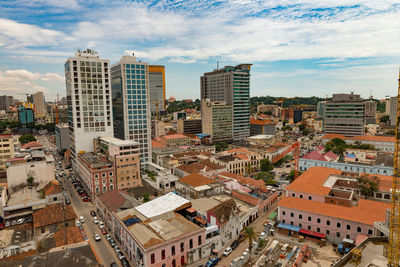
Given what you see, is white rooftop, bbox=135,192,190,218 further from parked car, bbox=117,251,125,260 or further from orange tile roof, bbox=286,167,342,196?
orange tile roof, bbox=286,167,342,196

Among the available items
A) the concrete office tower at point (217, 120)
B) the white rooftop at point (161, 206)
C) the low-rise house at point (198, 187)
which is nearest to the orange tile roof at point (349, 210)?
the low-rise house at point (198, 187)

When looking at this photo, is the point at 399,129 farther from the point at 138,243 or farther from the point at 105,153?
the point at 105,153

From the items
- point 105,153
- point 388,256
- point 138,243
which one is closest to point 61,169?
point 105,153

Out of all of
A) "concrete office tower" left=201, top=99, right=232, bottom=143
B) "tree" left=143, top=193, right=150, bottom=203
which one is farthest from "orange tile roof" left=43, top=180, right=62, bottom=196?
"concrete office tower" left=201, top=99, right=232, bottom=143

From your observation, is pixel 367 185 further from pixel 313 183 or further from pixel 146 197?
pixel 146 197

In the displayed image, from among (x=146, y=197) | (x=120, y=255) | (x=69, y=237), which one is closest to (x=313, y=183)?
(x=146, y=197)

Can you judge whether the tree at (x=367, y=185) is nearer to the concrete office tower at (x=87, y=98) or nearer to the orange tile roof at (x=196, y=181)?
the orange tile roof at (x=196, y=181)
